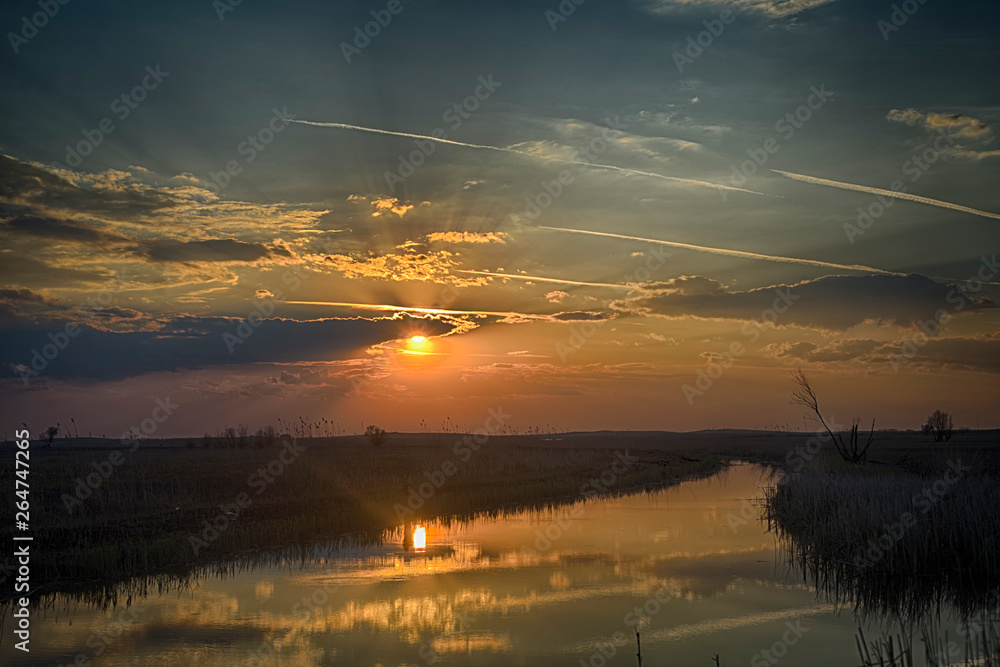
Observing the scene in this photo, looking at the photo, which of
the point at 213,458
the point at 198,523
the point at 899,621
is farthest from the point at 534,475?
the point at 899,621

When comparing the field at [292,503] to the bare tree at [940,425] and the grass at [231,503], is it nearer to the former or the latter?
the grass at [231,503]

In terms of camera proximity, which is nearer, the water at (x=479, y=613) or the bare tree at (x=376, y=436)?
the water at (x=479, y=613)

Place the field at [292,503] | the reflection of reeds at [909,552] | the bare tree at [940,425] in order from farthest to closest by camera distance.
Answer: the bare tree at [940,425]
the field at [292,503]
the reflection of reeds at [909,552]

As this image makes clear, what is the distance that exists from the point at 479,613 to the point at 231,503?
14.7 metres

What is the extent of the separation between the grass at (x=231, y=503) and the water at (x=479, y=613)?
2105mm

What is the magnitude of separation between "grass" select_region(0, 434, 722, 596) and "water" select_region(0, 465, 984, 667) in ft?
6.91

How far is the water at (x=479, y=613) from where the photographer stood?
10.8 m

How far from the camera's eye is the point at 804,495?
69.7 feet

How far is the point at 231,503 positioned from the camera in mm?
24969

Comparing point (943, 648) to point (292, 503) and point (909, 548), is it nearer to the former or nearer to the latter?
point (909, 548)

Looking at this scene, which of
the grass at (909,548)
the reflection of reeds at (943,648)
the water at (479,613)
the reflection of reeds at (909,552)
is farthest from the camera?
the grass at (909,548)

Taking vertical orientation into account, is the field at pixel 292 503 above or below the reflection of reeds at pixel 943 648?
above

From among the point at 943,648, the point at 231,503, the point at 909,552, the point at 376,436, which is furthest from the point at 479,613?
Result: the point at 376,436

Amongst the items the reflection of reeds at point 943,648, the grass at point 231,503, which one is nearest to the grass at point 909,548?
the reflection of reeds at point 943,648
